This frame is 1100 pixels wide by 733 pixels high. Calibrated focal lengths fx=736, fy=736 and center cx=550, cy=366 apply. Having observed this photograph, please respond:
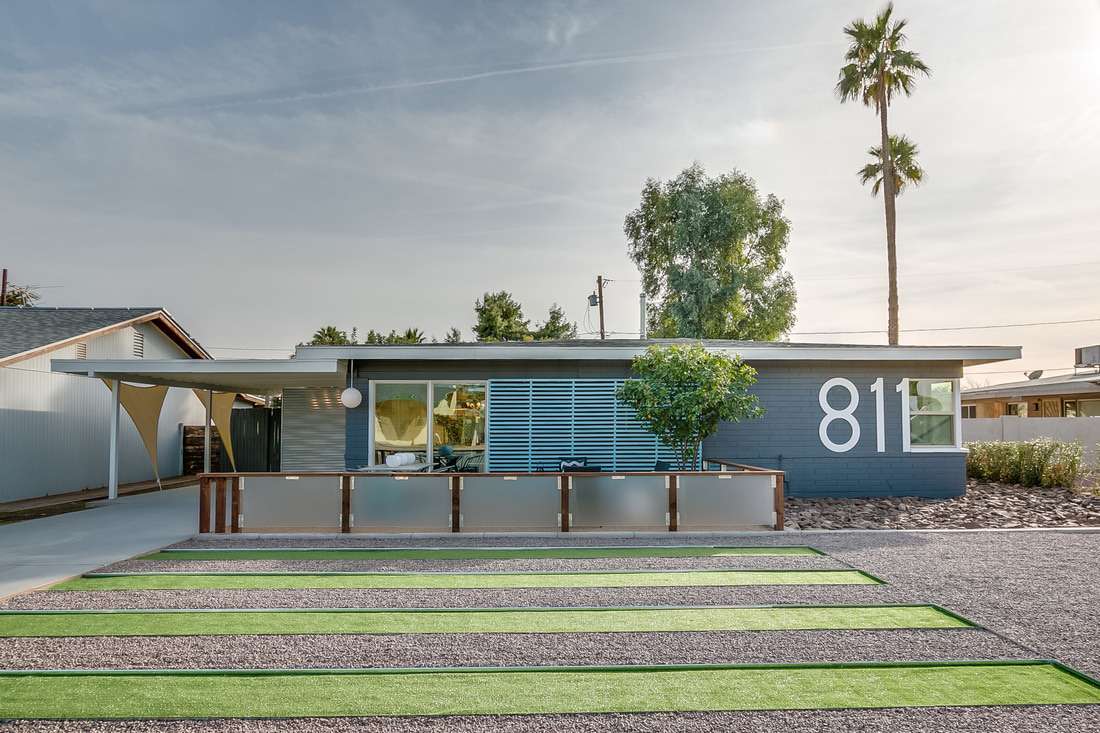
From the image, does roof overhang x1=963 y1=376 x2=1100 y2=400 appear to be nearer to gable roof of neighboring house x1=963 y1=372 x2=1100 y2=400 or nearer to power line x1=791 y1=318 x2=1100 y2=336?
gable roof of neighboring house x1=963 y1=372 x2=1100 y2=400

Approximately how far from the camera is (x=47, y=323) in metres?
16.1

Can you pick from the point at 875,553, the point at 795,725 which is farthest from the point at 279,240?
the point at 795,725

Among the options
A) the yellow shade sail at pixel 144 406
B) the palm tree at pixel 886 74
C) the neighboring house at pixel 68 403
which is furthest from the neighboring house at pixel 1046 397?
the neighboring house at pixel 68 403

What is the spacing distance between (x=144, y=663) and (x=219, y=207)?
1624 centimetres

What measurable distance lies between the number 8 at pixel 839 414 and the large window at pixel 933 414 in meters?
1.07

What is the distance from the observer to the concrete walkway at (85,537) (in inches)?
275

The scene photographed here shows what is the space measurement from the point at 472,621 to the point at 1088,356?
31809 mm

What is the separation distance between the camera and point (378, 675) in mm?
4164

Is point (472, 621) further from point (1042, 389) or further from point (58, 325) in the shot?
point (1042, 389)

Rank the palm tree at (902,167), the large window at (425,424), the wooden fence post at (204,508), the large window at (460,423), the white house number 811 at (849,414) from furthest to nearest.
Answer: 1. the palm tree at (902,167)
2. the white house number 811 at (849,414)
3. the large window at (460,423)
4. the large window at (425,424)
5. the wooden fence post at (204,508)

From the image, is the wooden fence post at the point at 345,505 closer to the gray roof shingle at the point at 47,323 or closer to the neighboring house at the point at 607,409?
the neighboring house at the point at 607,409

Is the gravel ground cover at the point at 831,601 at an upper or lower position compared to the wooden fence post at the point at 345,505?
lower

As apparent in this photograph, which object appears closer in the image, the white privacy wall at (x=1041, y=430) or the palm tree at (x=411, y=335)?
the white privacy wall at (x=1041, y=430)

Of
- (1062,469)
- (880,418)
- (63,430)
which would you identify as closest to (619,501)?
(880,418)
